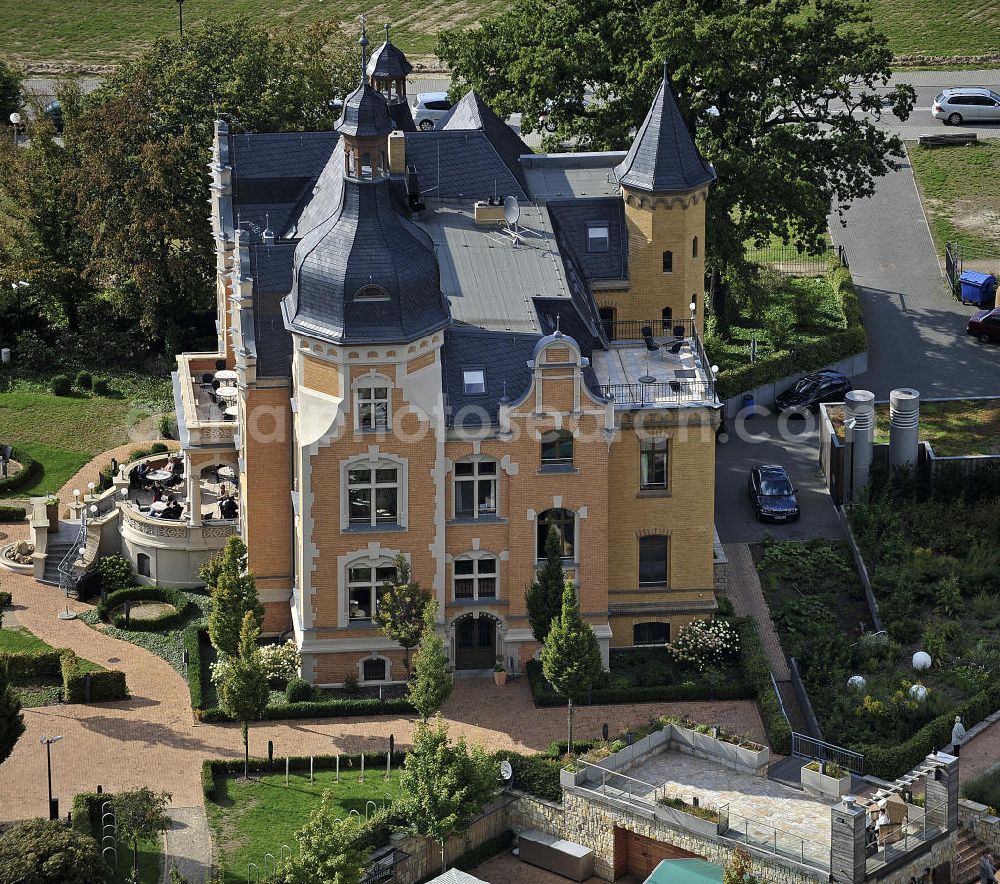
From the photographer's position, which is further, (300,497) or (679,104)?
(679,104)

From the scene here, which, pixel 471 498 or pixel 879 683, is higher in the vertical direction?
pixel 471 498

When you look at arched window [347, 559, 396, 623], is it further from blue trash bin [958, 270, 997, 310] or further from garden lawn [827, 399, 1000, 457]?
blue trash bin [958, 270, 997, 310]

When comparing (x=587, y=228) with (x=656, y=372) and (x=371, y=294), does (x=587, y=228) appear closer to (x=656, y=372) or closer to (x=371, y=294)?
(x=656, y=372)

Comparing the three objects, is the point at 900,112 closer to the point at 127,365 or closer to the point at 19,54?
the point at 127,365

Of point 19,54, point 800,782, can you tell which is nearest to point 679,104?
point 800,782

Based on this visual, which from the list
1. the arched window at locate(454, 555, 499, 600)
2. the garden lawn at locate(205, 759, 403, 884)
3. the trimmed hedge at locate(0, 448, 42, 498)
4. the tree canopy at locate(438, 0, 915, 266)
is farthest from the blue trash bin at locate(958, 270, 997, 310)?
the garden lawn at locate(205, 759, 403, 884)

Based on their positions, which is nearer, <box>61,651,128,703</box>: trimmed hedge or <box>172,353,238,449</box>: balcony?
<box>61,651,128,703</box>: trimmed hedge

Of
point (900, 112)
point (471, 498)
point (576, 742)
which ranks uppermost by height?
point (900, 112)
